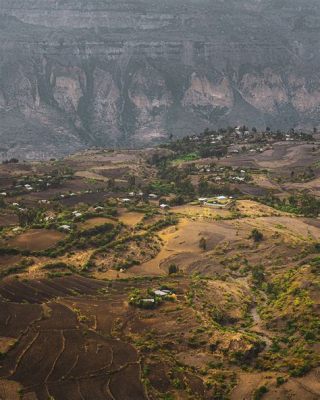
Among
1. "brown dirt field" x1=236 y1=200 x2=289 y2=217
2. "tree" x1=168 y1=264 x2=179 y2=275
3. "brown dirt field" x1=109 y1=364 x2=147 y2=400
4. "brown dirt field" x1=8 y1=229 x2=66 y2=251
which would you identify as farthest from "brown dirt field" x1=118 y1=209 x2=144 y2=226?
"brown dirt field" x1=109 y1=364 x2=147 y2=400

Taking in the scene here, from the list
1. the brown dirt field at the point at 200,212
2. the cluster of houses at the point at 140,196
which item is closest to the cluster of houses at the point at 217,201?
the brown dirt field at the point at 200,212

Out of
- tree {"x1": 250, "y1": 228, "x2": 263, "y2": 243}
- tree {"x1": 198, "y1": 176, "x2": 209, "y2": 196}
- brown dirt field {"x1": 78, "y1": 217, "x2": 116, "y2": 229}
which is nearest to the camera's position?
tree {"x1": 250, "y1": 228, "x2": 263, "y2": 243}

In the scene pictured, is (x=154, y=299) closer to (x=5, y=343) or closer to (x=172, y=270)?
(x=172, y=270)

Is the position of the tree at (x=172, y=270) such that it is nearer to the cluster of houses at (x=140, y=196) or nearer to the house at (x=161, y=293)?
the house at (x=161, y=293)

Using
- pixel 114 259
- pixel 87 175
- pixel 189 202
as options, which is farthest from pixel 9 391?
pixel 87 175

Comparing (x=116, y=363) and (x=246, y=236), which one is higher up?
(x=116, y=363)

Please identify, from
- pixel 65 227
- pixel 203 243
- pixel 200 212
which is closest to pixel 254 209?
pixel 200 212

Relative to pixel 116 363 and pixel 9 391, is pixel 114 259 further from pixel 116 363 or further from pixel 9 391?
pixel 9 391

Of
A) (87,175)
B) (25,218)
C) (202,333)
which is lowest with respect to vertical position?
(87,175)

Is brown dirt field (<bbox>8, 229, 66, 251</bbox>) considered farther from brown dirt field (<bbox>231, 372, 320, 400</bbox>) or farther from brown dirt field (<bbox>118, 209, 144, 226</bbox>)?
brown dirt field (<bbox>231, 372, 320, 400</bbox>)
